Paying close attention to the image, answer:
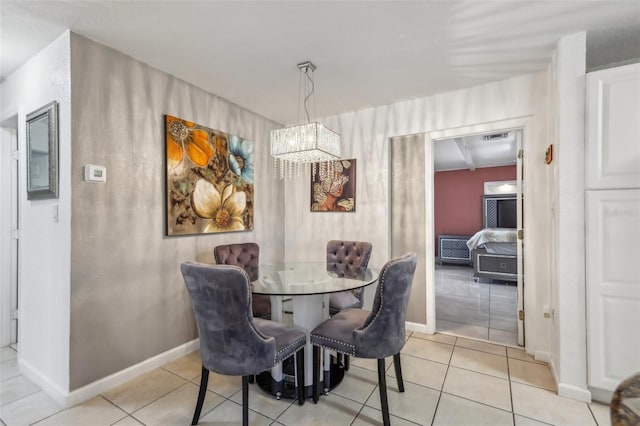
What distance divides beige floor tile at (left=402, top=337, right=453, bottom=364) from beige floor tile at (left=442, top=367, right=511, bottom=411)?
231mm

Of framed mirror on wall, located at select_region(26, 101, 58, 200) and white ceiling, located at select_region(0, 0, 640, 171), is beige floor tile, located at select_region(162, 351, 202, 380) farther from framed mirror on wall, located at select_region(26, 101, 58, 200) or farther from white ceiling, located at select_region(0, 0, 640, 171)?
white ceiling, located at select_region(0, 0, 640, 171)

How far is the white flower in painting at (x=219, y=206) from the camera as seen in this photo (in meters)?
2.90

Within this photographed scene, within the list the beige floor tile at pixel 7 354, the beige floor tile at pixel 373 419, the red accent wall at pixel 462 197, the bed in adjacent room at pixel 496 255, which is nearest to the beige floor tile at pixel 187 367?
the beige floor tile at pixel 373 419

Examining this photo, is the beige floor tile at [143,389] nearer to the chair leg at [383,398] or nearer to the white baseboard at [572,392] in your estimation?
the chair leg at [383,398]

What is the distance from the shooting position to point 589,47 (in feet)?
7.55

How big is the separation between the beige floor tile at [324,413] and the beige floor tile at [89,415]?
105cm

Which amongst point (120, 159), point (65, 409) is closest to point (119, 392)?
point (65, 409)

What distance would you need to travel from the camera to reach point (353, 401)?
2.03m

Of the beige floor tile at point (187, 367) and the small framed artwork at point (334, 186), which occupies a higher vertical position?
the small framed artwork at point (334, 186)

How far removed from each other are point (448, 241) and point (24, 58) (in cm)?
767

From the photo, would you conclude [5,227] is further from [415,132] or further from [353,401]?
[415,132]

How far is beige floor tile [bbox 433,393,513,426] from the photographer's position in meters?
1.81

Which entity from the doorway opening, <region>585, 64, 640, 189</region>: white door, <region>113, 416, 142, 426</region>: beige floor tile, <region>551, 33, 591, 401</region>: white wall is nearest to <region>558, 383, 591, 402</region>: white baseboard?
<region>551, 33, 591, 401</region>: white wall

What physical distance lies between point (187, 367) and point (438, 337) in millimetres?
2403
